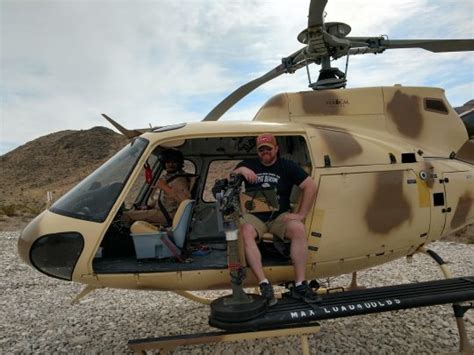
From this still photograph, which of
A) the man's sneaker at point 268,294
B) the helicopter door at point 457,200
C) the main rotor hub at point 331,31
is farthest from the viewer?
the main rotor hub at point 331,31

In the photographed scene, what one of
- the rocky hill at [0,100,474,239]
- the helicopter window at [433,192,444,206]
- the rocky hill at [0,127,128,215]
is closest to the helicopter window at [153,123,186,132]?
the helicopter window at [433,192,444,206]

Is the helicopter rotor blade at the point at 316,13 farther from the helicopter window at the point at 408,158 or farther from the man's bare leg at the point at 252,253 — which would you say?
the man's bare leg at the point at 252,253

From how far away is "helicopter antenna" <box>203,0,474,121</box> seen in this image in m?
4.89

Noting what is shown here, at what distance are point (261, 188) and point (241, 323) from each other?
125 cm

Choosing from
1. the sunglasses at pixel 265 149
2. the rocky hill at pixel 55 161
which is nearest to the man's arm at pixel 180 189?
the sunglasses at pixel 265 149

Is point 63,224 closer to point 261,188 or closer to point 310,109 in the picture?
point 261,188

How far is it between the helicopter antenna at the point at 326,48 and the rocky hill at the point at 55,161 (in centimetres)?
3846

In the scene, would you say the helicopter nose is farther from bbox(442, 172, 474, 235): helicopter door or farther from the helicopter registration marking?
bbox(442, 172, 474, 235): helicopter door

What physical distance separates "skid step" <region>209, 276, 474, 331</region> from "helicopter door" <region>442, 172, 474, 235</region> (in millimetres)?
842

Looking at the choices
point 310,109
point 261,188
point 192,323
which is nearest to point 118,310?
point 192,323

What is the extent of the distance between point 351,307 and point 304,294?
1.28 ft

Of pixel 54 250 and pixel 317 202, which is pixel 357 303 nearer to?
pixel 317 202

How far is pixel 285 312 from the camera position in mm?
2953

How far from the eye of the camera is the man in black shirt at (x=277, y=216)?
3.30 metres
